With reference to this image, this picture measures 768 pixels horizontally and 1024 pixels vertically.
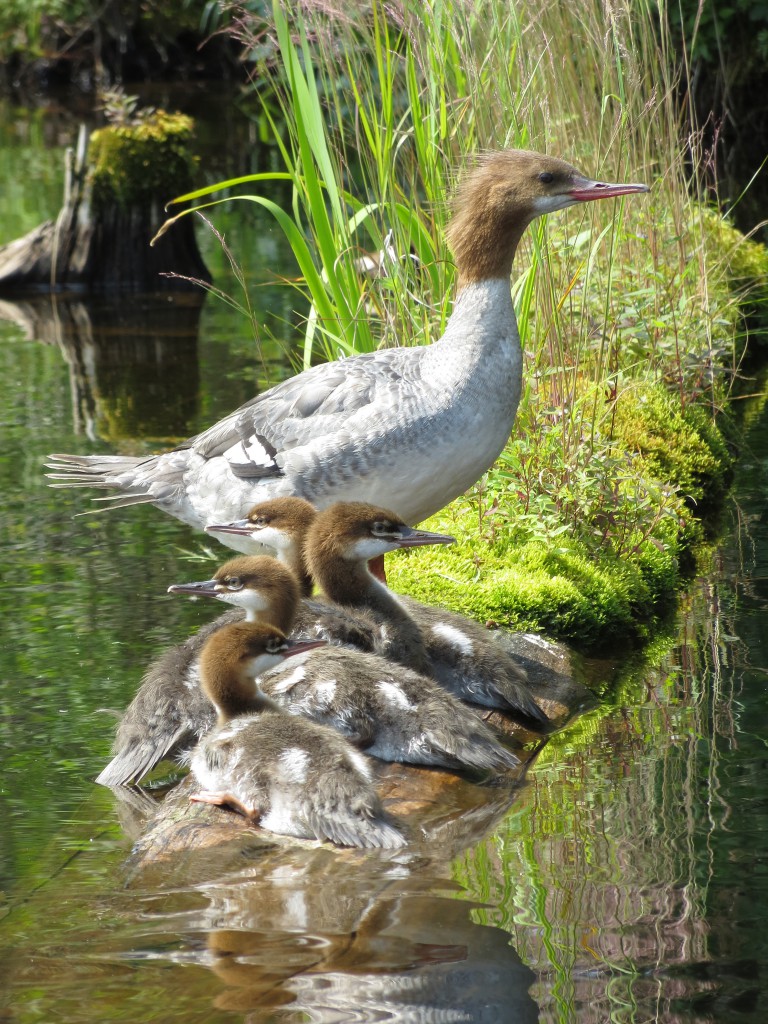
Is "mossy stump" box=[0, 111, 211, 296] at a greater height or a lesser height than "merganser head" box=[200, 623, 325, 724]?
greater

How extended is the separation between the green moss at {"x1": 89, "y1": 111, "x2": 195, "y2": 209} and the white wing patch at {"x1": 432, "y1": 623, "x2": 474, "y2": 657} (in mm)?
9212

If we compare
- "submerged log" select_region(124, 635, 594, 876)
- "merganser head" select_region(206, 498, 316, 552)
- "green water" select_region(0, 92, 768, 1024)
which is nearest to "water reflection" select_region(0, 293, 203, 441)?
"green water" select_region(0, 92, 768, 1024)

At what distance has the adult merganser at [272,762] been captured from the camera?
4.11 metres

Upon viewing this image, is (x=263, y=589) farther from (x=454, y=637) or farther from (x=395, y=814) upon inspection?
(x=395, y=814)

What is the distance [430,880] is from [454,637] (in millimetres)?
1309

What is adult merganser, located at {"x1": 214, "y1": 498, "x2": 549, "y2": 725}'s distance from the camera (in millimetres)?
5059

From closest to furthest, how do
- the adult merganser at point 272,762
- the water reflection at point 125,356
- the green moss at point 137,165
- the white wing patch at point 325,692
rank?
the adult merganser at point 272,762 < the white wing patch at point 325,692 < the water reflection at point 125,356 < the green moss at point 137,165

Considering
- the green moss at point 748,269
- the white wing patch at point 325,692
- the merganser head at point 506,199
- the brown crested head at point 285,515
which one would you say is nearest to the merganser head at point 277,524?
the brown crested head at point 285,515

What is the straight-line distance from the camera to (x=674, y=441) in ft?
24.8

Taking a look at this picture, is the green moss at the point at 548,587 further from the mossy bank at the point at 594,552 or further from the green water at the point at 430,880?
the green water at the point at 430,880

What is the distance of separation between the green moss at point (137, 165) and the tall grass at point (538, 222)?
616cm

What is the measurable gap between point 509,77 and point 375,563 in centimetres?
256

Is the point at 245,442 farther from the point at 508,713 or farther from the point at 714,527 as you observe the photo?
the point at 714,527

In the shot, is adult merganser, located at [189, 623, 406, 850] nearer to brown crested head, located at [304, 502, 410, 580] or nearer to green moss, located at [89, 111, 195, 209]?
brown crested head, located at [304, 502, 410, 580]
